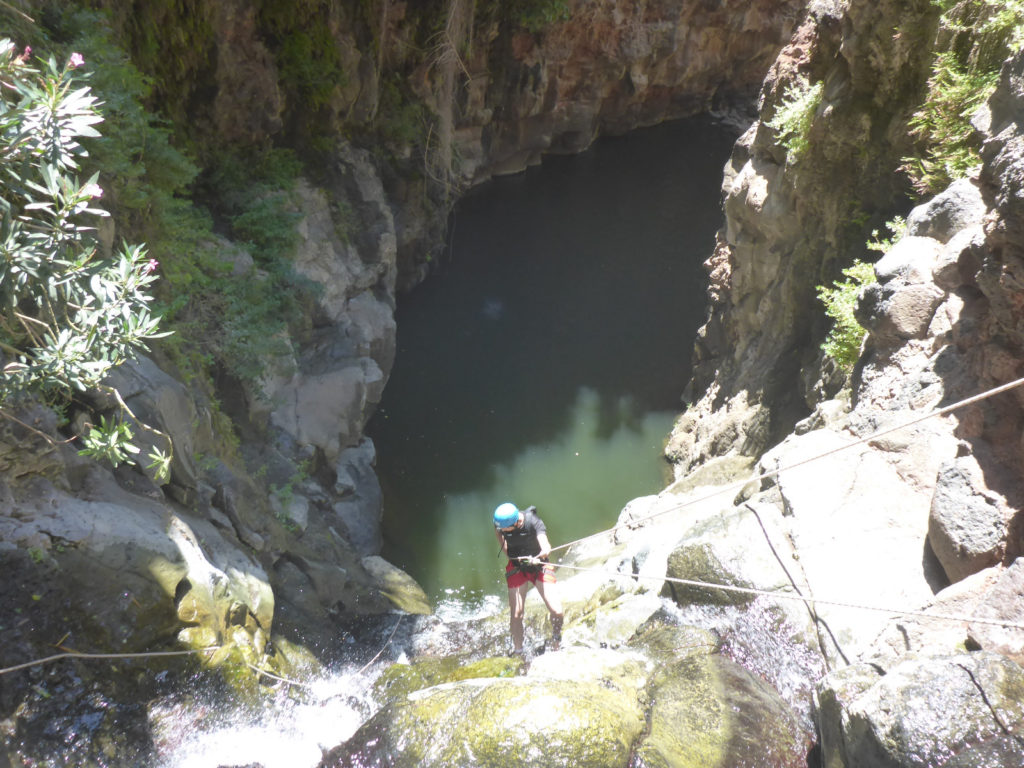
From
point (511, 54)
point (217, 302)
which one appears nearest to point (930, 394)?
point (217, 302)

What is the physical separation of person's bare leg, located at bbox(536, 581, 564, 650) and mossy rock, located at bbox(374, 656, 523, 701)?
470 mm

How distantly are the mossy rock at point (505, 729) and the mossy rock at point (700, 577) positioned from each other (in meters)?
1.28

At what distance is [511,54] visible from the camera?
56.9 feet

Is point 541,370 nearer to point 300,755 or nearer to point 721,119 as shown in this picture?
point 300,755

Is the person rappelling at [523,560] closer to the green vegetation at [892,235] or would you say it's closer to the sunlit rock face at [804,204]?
the sunlit rock face at [804,204]

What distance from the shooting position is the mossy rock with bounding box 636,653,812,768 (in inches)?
164

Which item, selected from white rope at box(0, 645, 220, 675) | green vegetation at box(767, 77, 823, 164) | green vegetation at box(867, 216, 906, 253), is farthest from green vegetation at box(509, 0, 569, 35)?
white rope at box(0, 645, 220, 675)

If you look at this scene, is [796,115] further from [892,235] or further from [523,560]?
[523,560]

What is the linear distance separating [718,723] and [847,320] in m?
3.98

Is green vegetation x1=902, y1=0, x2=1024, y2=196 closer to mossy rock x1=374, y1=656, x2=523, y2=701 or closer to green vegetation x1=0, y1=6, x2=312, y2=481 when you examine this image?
mossy rock x1=374, y1=656, x2=523, y2=701

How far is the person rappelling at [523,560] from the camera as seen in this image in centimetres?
575

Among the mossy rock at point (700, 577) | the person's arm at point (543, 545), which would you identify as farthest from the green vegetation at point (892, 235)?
the person's arm at point (543, 545)

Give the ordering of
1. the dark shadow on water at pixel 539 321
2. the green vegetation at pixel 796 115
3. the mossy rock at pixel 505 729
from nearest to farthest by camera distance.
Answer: the mossy rock at pixel 505 729 < the green vegetation at pixel 796 115 < the dark shadow on water at pixel 539 321

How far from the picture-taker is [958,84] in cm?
628
